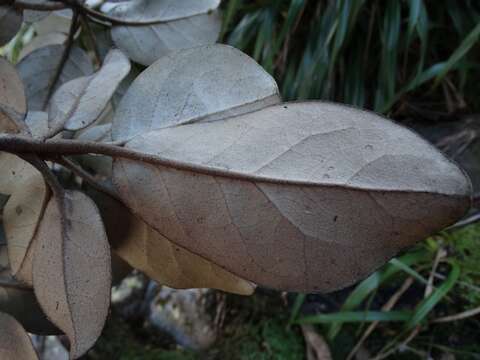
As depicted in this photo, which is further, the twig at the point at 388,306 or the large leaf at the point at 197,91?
the twig at the point at 388,306

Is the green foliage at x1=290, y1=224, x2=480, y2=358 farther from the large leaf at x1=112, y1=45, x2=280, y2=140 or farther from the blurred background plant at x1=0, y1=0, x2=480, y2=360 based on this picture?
the large leaf at x1=112, y1=45, x2=280, y2=140

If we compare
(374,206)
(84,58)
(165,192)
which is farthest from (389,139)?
(84,58)

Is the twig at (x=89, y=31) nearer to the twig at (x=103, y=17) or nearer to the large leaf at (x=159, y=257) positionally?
the twig at (x=103, y=17)

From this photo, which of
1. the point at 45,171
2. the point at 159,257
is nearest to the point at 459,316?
the point at 159,257

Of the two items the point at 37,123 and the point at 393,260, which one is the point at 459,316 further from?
the point at 37,123

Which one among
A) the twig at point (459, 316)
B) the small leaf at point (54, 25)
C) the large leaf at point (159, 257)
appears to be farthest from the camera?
the twig at point (459, 316)

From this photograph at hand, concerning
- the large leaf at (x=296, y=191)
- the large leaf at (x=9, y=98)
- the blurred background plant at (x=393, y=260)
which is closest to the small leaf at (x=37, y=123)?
the large leaf at (x=9, y=98)
